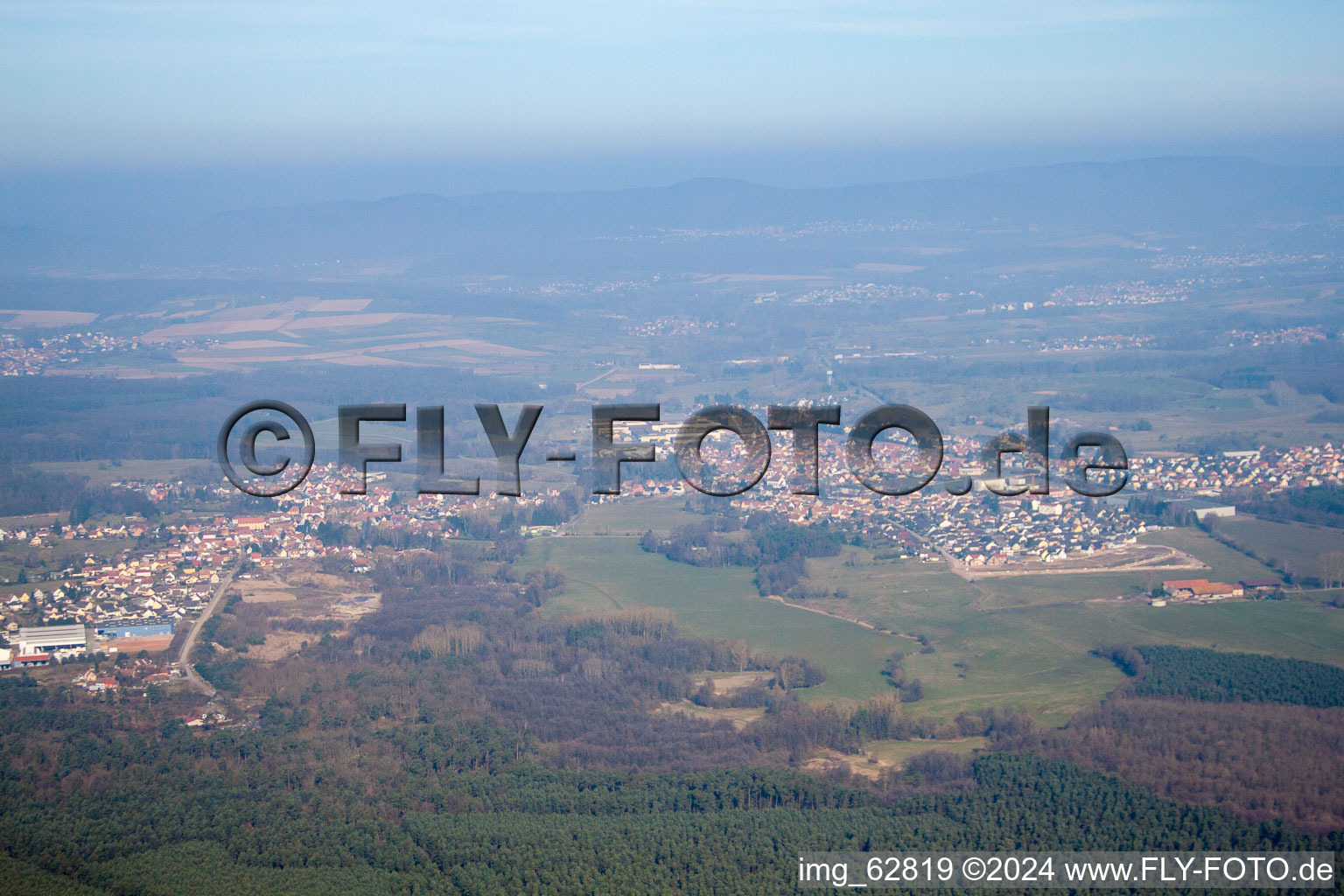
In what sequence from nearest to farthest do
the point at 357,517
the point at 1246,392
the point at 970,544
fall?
the point at 970,544 < the point at 357,517 < the point at 1246,392

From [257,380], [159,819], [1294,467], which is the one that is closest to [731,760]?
[159,819]

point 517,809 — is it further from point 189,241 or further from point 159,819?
point 189,241

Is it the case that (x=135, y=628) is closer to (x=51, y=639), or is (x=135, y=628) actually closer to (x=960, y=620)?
(x=51, y=639)

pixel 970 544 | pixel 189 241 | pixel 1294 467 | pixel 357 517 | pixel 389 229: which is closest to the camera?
pixel 970 544

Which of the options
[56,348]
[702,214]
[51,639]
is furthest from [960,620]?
[702,214]

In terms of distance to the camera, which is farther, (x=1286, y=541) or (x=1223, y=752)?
(x=1286, y=541)

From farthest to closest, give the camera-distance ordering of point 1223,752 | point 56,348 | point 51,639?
point 56,348 → point 51,639 → point 1223,752

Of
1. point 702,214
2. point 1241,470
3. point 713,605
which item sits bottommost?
point 713,605

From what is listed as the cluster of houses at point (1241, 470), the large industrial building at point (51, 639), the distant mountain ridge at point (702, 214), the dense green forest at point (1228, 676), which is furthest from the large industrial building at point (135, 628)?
the distant mountain ridge at point (702, 214)
